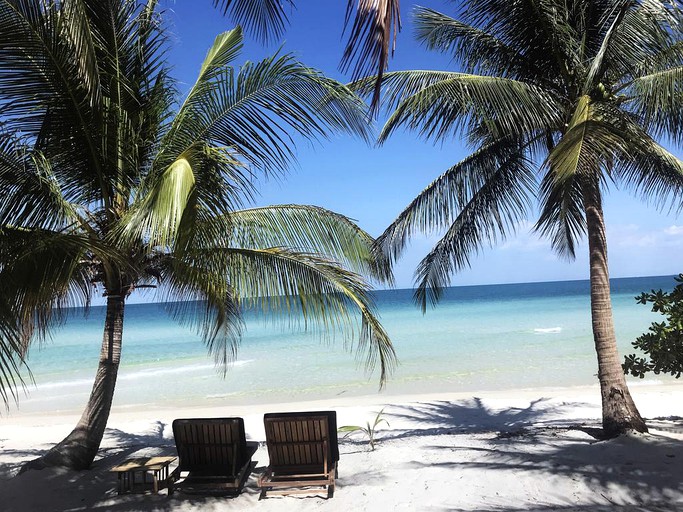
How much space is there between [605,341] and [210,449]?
437cm

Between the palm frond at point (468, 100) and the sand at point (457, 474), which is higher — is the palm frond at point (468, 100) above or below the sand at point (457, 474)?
above

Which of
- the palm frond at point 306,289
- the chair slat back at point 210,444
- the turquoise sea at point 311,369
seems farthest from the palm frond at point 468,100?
the turquoise sea at point 311,369

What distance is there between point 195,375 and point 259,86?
13813 millimetres

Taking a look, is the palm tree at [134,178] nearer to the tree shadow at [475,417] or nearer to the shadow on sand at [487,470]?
the shadow on sand at [487,470]

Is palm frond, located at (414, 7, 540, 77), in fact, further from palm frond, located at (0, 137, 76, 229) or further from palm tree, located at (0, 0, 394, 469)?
palm frond, located at (0, 137, 76, 229)

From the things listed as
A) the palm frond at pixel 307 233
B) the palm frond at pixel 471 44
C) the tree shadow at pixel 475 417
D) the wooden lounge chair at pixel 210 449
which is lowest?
the tree shadow at pixel 475 417

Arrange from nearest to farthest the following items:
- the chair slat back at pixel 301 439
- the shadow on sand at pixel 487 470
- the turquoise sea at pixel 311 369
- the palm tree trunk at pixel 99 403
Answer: the shadow on sand at pixel 487 470 → the chair slat back at pixel 301 439 → the palm tree trunk at pixel 99 403 → the turquoise sea at pixel 311 369

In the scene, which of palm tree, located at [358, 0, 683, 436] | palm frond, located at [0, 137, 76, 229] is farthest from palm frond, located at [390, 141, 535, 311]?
palm frond, located at [0, 137, 76, 229]

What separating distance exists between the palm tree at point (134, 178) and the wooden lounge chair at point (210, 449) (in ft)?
3.73

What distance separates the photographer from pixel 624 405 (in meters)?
5.62

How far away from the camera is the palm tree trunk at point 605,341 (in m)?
5.62

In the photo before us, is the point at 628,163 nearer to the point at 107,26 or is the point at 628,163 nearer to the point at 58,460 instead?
the point at 107,26

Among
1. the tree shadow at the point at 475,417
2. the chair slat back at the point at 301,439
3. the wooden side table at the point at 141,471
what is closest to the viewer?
the wooden side table at the point at 141,471

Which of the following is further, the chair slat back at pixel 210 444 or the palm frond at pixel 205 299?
the palm frond at pixel 205 299
